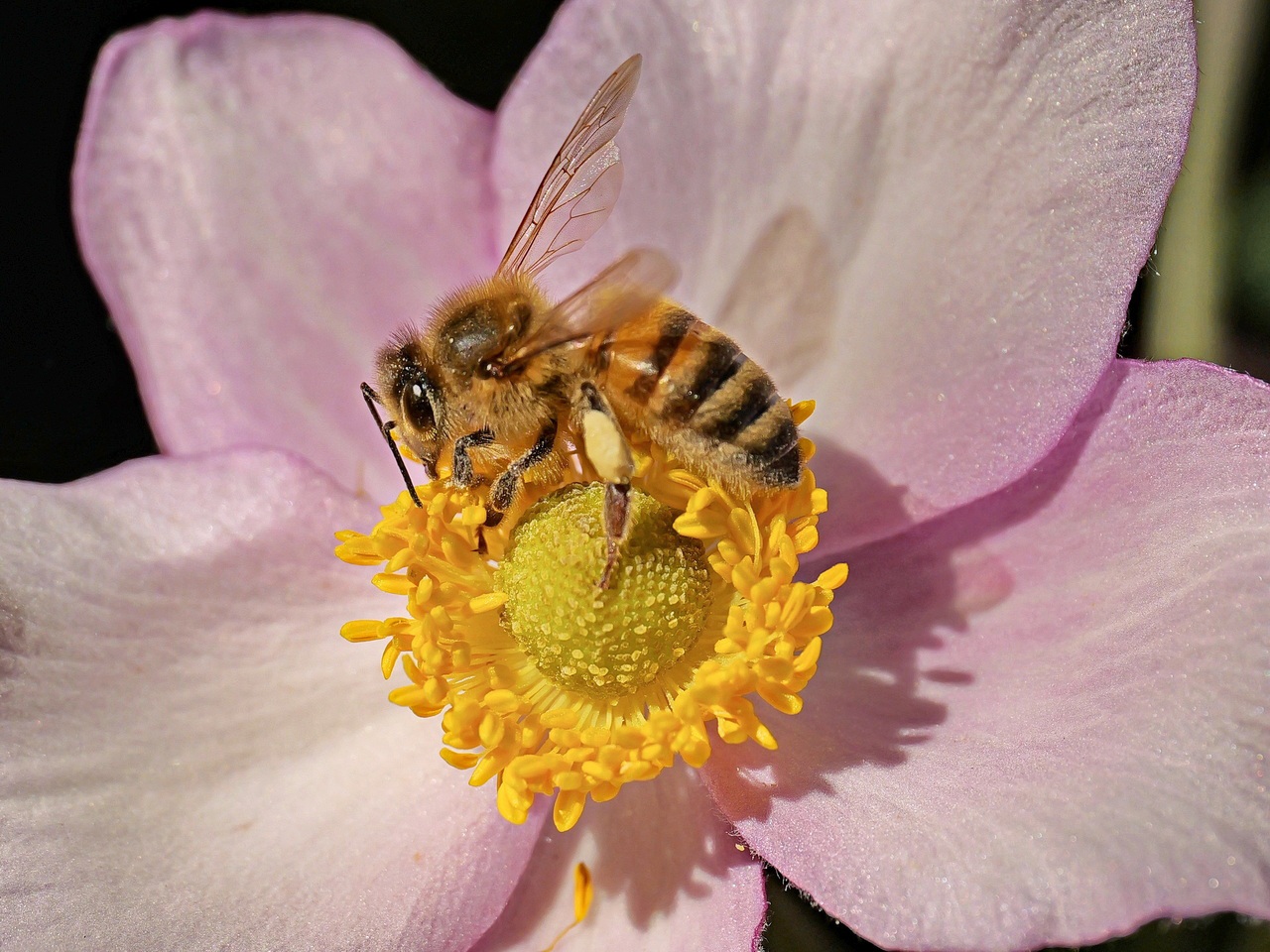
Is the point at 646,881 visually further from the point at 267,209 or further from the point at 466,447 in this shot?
the point at 267,209

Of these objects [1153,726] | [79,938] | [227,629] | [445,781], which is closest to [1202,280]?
[1153,726]

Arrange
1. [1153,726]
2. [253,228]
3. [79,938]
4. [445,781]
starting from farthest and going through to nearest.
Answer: [253,228]
[445,781]
[79,938]
[1153,726]

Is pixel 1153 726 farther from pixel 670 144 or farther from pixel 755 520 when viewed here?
pixel 670 144

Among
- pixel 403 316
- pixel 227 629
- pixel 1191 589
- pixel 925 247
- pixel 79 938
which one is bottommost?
pixel 79 938

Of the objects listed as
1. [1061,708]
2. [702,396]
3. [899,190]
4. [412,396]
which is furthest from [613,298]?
[1061,708]

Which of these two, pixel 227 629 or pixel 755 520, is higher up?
pixel 755 520

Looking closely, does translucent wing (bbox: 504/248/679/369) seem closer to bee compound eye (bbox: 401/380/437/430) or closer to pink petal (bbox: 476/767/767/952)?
bee compound eye (bbox: 401/380/437/430)

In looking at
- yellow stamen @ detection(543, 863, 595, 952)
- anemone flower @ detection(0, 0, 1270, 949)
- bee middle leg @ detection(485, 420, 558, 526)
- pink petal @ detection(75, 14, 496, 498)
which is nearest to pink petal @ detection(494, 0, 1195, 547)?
anemone flower @ detection(0, 0, 1270, 949)
